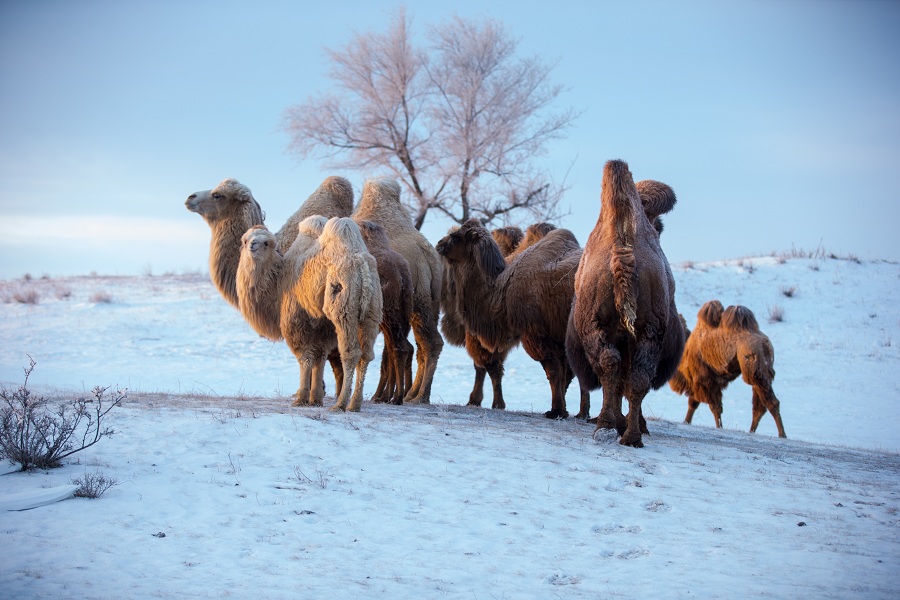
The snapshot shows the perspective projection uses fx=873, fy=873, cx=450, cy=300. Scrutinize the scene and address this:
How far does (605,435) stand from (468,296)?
12.2ft

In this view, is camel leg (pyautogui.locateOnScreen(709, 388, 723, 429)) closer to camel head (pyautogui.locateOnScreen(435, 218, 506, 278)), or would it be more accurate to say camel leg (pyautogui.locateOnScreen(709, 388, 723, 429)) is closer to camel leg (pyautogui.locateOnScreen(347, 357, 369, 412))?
camel head (pyautogui.locateOnScreen(435, 218, 506, 278))

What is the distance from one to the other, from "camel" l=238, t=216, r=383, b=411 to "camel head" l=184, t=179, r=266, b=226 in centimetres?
88

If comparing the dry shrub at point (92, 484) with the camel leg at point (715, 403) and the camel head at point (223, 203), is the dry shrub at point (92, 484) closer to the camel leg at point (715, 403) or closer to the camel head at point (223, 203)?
the camel head at point (223, 203)

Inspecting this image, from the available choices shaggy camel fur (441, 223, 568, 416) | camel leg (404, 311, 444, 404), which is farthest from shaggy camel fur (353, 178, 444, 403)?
shaggy camel fur (441, 223, 568, 416)

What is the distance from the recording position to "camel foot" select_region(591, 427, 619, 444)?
7816mm

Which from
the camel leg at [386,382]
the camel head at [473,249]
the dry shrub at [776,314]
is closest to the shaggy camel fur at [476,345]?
the camel head at [473,249]

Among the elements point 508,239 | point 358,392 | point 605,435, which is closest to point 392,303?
point 358,392

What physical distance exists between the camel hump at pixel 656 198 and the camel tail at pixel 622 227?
76cm

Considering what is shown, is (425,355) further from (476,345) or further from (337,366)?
(337,366)

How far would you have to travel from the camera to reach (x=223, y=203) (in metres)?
10.1

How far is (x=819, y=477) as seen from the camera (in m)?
7.28

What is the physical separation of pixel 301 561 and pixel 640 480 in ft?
9.51

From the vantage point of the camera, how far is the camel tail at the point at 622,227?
747 centimetres

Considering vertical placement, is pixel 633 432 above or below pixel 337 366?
below
